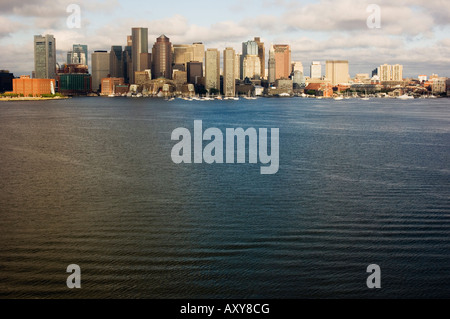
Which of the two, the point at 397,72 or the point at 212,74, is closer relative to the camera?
the point at 212,74

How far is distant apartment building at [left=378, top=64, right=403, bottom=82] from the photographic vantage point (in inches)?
6358

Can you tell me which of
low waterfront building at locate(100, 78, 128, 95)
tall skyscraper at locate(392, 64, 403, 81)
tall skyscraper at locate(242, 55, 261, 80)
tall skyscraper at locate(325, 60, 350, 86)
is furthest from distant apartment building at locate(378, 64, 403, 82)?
low waterfront building at locate(100, 78, 128, 95)

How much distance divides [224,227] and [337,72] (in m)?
150

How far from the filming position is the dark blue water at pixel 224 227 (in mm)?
6594

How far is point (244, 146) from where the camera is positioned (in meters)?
19.4

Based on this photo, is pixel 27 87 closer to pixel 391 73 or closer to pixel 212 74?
pixel 212 74

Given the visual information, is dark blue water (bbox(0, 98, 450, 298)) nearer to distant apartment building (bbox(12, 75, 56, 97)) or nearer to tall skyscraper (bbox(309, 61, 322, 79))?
distant apartment building (bbox(12, 75, 56, 97))

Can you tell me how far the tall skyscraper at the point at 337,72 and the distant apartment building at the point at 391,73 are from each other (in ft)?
45.4

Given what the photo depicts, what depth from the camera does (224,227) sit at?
8664mm

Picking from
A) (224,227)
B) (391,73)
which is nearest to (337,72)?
(391,73)

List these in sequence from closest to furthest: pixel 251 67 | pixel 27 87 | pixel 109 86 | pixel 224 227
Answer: pixel 224 227, pixel 27 87, pixel 109 86, pixel 251 67
